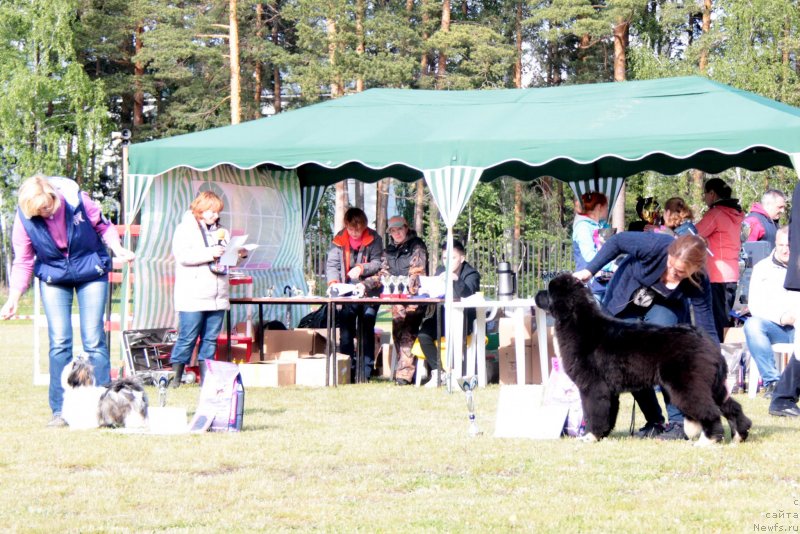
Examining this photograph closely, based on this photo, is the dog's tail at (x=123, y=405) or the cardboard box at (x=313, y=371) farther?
the cardboard box at (x=313, y=371)

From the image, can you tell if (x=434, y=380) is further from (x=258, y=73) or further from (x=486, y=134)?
(x=258, y=73)

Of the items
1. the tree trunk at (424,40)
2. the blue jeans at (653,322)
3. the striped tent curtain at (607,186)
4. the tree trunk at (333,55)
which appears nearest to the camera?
the blue jeans at (653,322)

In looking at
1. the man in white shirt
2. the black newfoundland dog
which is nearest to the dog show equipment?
the black newfoundland dog

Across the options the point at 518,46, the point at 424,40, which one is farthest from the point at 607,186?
the point at 518,46

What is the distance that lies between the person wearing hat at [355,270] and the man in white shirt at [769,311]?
10.7 ft

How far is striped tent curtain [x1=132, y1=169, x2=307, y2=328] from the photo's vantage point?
9.27 meters

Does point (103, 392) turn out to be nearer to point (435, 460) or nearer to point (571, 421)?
point (435, 460)

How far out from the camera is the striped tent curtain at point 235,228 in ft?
30.4

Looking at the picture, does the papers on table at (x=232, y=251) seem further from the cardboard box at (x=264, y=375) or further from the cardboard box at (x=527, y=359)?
the cardboard box at (x=527, y=359)

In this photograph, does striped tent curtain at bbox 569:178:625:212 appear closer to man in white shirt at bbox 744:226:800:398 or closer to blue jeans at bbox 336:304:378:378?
blue jeans at bbox 336:304:378:378

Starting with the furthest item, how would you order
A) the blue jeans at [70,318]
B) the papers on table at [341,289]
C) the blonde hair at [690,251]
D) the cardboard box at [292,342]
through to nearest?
the cardboard box at [292,342] < the papers on table at [341,289] < the blue jeans at [70,318] < the blonde hair at [690,251]

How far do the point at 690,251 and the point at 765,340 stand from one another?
2685 millimetres

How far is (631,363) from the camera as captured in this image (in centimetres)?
548

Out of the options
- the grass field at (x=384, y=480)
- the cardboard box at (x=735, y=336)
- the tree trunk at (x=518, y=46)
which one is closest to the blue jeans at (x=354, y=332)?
the grass field at (x=384, y=480)
